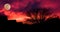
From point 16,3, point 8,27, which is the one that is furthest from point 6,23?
point 16,3

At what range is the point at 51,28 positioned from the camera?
2693mm

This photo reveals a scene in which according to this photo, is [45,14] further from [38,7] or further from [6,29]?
[6,29]

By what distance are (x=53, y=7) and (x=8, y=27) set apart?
1.93ft

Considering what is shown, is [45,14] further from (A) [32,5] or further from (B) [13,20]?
(B) [13,20]

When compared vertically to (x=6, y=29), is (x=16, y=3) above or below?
above

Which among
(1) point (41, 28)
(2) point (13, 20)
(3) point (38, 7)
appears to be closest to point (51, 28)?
(1) point (41, 28)

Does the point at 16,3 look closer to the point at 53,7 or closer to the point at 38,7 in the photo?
the point at 38,7

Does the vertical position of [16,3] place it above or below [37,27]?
above

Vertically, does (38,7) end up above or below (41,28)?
above

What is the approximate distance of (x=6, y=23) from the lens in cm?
274

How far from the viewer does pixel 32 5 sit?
2744 mm

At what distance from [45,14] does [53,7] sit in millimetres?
126

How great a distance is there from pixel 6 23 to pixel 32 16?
1.06 feet

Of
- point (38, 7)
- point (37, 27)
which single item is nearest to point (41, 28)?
point (37, 27)
